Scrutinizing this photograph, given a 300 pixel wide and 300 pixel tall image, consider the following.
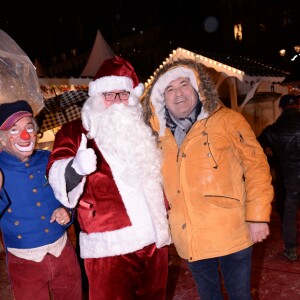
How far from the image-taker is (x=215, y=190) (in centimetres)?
218

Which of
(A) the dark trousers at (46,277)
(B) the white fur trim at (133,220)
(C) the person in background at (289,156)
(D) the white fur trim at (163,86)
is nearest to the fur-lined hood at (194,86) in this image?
(D) the white fur trim at (163,86)

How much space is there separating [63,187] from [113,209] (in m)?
0.39

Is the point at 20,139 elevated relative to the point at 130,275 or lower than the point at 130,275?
elevated

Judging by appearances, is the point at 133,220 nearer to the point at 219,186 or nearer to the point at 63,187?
the point at 63,187

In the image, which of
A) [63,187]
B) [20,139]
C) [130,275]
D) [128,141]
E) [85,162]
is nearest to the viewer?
[85,162]

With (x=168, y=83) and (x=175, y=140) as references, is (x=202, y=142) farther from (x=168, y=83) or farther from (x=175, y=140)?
(x=168, y=83)

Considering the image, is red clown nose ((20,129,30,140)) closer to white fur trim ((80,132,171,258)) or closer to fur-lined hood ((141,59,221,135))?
white fur trim ((80,132,171,258))

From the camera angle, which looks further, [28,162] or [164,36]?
[164,36]

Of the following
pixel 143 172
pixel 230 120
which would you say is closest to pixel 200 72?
pixel 230 120

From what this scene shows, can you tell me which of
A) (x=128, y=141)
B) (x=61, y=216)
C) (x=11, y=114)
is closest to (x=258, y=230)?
(x=128, y=141)

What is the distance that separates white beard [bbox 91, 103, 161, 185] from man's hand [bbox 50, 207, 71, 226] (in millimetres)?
526

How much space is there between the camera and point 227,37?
31.7m

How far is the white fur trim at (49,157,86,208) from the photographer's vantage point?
215cm

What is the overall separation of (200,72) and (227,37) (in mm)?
31773
